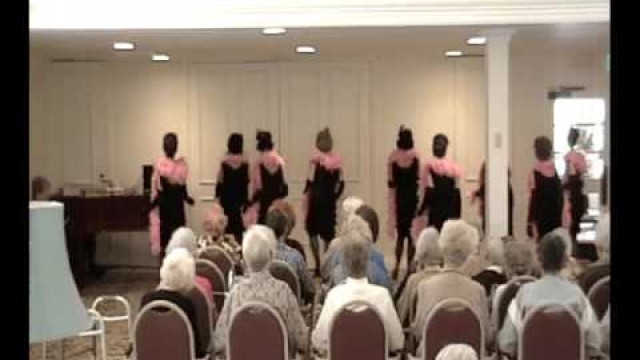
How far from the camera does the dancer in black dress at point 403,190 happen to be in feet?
38.3

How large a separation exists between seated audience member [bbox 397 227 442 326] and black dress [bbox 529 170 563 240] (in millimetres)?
4254

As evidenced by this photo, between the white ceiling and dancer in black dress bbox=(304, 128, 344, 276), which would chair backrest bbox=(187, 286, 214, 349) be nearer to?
the white ceiling

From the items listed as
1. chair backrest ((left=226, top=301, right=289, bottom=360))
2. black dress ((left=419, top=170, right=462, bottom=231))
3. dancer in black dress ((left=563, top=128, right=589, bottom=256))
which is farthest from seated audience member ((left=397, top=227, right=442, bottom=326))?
dancer in black dress ((left=563, top=128, right=589, bottom=256))

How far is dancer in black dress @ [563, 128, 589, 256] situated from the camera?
37.2 feet

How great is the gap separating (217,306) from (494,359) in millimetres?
2177

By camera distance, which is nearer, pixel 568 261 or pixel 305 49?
pixel 568 261

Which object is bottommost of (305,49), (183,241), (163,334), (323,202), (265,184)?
(163,334)

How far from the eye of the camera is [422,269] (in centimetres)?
649

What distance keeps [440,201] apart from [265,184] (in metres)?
2.15

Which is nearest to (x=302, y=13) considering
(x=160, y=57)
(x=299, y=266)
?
(x=299, y=266)

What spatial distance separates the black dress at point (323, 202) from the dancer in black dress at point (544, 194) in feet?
7.63

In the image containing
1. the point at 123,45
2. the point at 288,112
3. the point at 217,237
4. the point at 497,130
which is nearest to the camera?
the point at 217,237

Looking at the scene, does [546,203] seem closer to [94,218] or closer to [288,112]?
[288,112]
